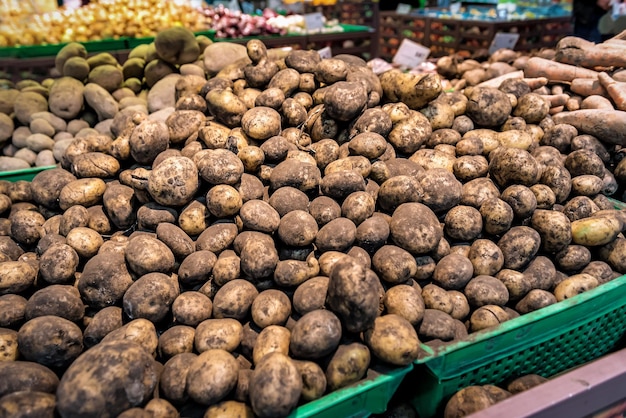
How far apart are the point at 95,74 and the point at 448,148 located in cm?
305

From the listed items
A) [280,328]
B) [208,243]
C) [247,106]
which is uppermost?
[247,106]

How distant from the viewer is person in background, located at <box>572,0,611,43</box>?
488 centimetres

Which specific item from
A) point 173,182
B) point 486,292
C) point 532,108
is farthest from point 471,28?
point 173,182

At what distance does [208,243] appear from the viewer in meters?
1.92

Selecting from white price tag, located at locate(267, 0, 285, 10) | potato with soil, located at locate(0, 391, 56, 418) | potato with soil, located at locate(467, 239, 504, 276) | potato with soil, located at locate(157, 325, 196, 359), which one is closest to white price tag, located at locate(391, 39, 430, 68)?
potato with soil, located at locate(467, 239, 504, 276)

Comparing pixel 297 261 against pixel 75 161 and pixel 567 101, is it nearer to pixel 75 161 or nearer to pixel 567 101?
pixel 75 161

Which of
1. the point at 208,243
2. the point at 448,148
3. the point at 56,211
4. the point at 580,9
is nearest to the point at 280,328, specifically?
the point at 208,243

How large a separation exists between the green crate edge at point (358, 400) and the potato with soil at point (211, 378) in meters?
0.23

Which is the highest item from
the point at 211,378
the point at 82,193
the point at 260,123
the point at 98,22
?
the point at 98,22

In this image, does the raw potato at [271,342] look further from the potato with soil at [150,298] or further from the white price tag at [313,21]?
the white price tag at [313,21]

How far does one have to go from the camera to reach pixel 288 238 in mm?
1853

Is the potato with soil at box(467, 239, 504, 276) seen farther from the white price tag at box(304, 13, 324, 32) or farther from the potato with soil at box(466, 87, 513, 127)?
the white price tag at box(304, 13, 324, 32)

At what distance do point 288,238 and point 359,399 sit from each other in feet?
2.19

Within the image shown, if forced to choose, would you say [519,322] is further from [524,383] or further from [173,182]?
[173,182]
